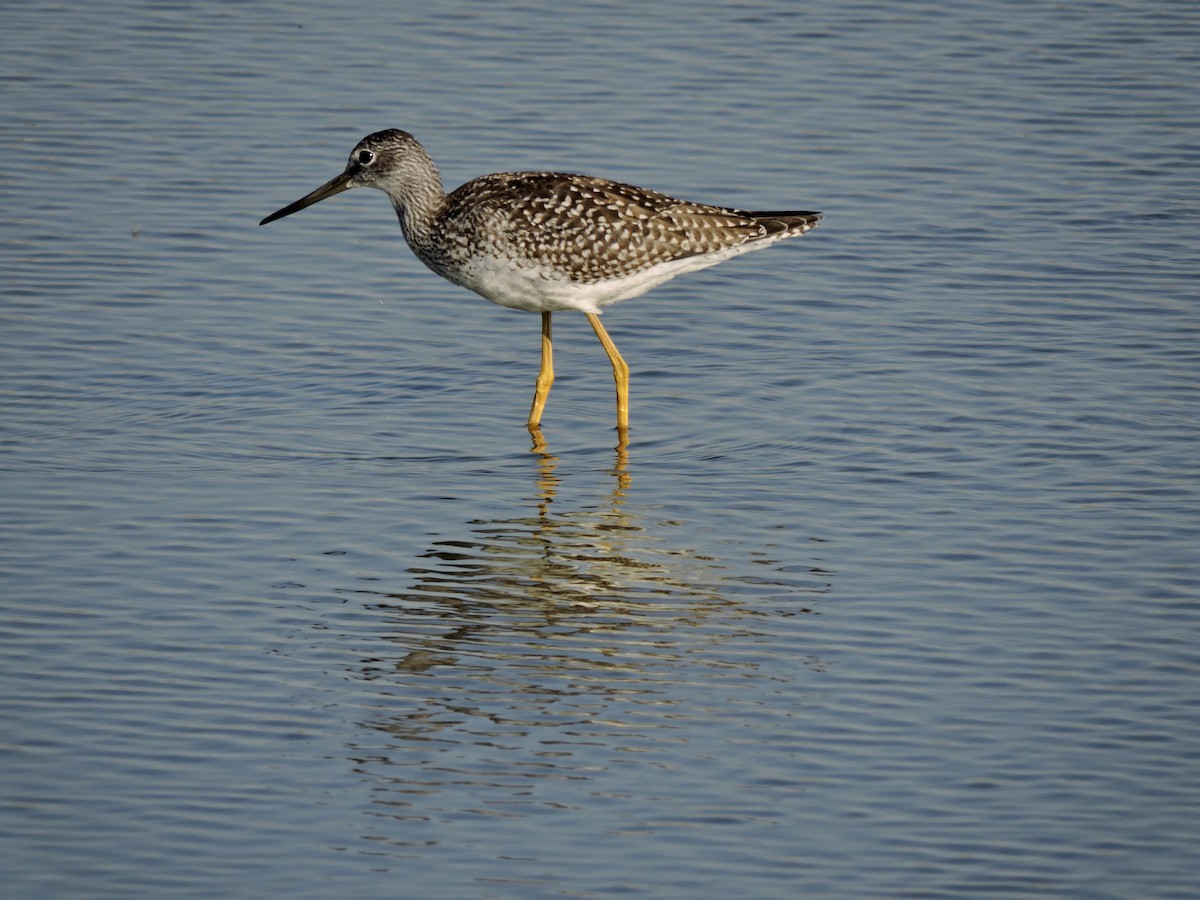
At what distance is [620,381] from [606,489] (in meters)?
1.36

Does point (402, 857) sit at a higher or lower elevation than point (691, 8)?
lower

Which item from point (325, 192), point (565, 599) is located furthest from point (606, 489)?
point (325, 192)

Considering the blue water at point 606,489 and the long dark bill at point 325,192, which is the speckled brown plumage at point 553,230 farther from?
the blue water at point 606,489

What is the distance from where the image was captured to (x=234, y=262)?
14539 mm

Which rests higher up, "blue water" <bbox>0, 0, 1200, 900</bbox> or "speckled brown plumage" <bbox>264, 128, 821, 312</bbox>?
"speckled brown plumage" <bbox>264, 128, 821, 312</bbox>

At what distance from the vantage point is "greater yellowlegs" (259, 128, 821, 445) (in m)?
11.6

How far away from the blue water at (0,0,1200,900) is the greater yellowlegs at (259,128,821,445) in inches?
32.6

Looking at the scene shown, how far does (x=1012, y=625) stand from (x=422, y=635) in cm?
279

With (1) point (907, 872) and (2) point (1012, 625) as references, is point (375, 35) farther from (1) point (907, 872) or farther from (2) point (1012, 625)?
(1) point (907, 872)

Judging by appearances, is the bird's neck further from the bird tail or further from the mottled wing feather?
the bird tail

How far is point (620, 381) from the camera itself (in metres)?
12.0

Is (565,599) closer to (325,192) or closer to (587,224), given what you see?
(587,224)

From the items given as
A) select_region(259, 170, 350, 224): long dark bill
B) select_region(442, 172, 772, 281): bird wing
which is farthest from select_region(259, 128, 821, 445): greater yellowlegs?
select_region(259, 170, 350, 224): long dark bill

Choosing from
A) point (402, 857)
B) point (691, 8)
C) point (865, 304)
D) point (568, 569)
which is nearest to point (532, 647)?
point (568, 569)
